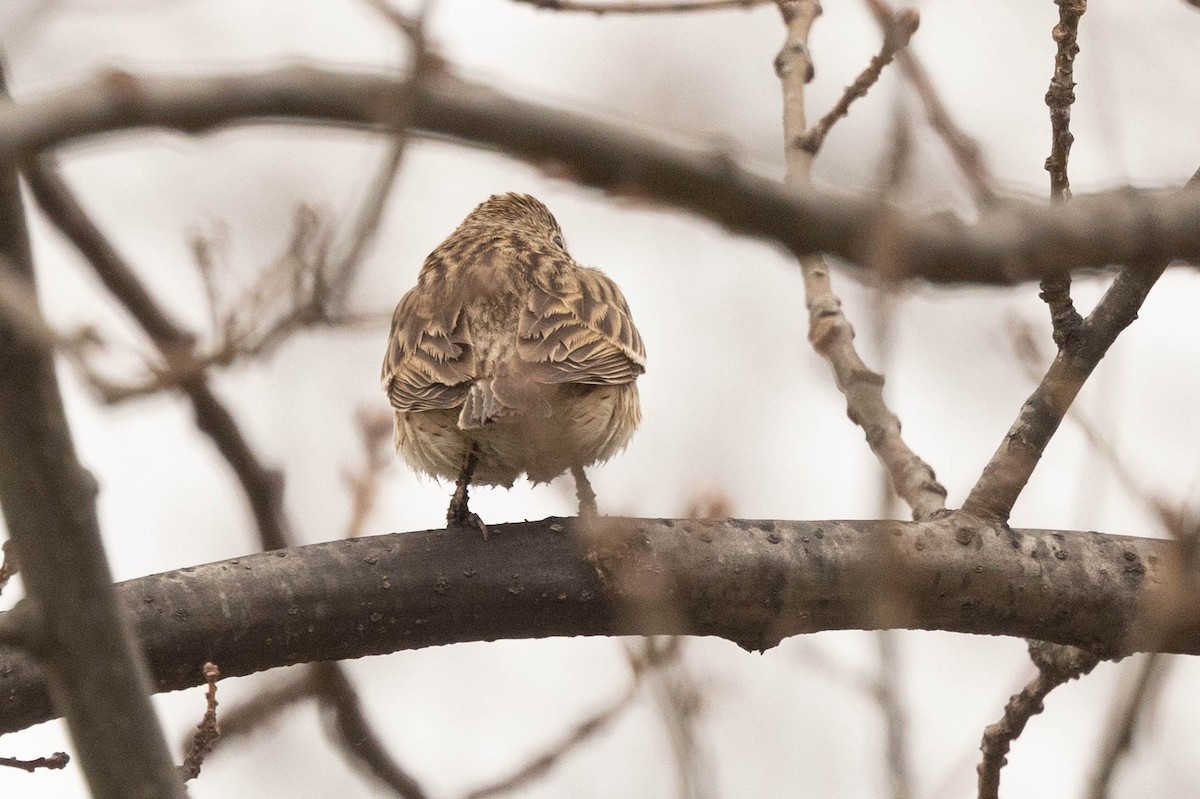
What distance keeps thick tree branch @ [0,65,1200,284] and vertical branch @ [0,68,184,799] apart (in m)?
0.43

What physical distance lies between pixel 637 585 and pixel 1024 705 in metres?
1.71

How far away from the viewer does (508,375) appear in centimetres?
681

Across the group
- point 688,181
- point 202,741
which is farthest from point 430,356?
point 688,181

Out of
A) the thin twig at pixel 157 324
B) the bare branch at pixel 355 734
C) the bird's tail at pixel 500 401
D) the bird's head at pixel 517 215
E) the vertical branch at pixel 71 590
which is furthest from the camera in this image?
the bird's head at pixel 517 215

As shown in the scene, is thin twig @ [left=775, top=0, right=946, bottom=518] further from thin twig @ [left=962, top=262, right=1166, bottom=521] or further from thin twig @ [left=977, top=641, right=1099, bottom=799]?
thin twig @ [left=977, top=641, right=1099, bottom=799]

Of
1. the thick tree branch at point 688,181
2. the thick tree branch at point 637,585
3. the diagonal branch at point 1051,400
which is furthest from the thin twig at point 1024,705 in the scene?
the thick tree branch at point 688,181

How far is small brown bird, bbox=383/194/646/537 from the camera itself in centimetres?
673

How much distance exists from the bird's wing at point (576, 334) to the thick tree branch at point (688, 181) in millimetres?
4577

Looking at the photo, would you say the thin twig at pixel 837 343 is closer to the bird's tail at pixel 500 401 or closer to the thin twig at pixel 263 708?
the bird's tail at pixel 500 401

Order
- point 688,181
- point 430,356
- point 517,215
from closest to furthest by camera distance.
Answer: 1. point 688,181
2. point 430,356
3. point 517,215

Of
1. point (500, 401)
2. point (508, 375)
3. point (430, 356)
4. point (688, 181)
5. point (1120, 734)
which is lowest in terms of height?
point (1120, 734)

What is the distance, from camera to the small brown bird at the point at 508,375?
6.73 m

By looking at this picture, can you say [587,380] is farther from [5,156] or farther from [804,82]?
[5,156]

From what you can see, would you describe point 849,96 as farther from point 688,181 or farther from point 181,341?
point 688,181
